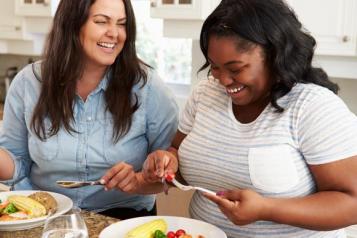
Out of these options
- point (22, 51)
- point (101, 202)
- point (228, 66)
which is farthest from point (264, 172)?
point (22, 51)

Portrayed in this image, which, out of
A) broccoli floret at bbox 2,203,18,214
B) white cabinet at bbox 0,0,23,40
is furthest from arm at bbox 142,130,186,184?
white cabinet at bbox 0,0,23,40

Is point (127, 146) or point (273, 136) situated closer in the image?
point (273, 136)

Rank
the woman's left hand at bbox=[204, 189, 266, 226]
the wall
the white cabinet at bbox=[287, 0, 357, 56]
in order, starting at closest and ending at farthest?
the woman's left hand at bbox=[204, 189, 266, 226] < the white cabinet at bbox=[287, 0, 357, 56] < the wall

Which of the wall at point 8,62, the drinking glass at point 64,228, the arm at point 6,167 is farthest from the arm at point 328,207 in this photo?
the wall at point 8,62

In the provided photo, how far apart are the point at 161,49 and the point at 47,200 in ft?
6.47

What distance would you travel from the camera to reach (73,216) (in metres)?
0.93

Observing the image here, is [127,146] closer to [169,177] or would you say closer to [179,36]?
[169,177]

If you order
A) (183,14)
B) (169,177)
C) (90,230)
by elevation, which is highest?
(183,14)

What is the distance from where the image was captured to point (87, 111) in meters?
1.55

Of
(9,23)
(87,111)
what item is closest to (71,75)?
(87,111)

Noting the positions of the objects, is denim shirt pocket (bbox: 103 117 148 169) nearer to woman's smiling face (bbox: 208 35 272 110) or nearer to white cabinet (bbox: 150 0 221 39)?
woman's smiling face (bbox: 208 35 272 110)

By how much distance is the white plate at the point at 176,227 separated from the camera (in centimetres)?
110

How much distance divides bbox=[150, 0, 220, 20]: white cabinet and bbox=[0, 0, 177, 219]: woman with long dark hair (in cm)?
67

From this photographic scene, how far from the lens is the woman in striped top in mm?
1035
